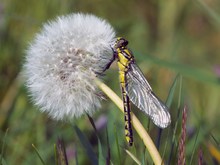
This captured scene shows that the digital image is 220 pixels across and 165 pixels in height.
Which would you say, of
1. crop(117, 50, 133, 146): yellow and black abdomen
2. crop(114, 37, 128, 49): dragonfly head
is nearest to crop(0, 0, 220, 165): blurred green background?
crop(117, 50, 133, 146): yellow and black abdomen

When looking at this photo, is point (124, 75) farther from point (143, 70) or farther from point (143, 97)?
point (143, 70)

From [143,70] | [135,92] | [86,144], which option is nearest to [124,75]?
[135,92]

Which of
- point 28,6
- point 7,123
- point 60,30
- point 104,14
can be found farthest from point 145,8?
point 60,30

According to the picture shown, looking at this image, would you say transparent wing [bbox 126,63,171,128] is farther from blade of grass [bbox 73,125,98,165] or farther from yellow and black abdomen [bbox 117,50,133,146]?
blade of grass [bbox 73,125,98,165]

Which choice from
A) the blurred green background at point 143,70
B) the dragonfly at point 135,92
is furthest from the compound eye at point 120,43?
the blurred green background at point 143,70

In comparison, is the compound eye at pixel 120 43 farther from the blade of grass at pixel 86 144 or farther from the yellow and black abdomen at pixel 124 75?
the blade of grass at pixel 86 144

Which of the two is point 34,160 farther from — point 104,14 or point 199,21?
point 199,21
